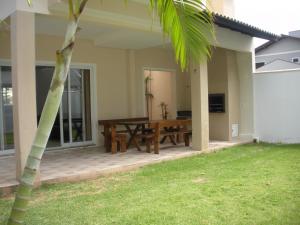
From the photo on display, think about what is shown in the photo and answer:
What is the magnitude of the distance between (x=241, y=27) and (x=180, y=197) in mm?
6885

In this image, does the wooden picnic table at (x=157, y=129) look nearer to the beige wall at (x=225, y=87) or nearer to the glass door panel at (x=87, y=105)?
the glass door panel at (x=87, y=105)

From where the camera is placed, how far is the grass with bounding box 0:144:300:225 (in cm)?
481

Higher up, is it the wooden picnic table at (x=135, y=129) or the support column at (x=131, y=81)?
the support column at (x=131, y=81)

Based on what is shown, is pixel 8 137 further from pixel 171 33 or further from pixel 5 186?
pixel 171 33

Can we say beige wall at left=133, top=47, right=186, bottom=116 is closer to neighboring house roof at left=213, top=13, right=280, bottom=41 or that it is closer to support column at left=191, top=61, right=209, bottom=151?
support column at left=191, top=61, right=209, bottom=151

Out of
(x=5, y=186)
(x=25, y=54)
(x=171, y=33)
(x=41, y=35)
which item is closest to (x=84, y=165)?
(x=5, y=186)

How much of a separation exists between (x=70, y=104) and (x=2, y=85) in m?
2.10

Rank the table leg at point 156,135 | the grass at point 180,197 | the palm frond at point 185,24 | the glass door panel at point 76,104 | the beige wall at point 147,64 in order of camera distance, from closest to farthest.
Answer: the palm frond at point 185,24 → the grass at point 180,197 → the table leg at point 156,135 → the glass door panel at point 76,104 → the beige wall at point 147,64

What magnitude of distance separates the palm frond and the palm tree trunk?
892mm

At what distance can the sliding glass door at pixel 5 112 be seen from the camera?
9.76 metres

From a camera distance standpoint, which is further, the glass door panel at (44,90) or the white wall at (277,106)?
the white wall at (277,106)

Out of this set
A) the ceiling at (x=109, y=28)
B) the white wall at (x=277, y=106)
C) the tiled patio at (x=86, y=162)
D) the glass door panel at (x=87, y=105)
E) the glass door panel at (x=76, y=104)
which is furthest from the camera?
the white wall at (x=277, y=106)

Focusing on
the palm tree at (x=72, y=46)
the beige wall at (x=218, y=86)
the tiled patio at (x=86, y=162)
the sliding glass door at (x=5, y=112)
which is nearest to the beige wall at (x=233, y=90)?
the beige wall at (x=218, y=86)

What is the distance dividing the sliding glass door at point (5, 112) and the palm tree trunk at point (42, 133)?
754cm
